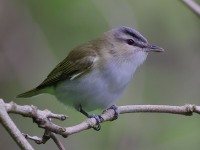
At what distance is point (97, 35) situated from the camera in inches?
241

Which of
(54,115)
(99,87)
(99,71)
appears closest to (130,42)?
(99,71)

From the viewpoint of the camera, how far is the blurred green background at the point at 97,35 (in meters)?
5.12

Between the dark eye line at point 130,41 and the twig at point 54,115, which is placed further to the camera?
the dark eye line at point 130,41

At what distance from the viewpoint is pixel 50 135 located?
2.62m

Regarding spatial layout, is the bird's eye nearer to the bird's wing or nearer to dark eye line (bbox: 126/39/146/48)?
dark eye line (bbox: 126/39/146/48)

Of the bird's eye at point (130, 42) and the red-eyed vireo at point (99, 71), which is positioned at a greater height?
the bird's eye at point (130, 42)

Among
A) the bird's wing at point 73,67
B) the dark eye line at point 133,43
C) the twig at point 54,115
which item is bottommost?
the twig at point 54,115

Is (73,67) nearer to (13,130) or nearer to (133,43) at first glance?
(133,43)

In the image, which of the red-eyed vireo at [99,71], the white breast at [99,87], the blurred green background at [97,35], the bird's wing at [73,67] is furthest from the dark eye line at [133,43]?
the blurred green background at [97,35]

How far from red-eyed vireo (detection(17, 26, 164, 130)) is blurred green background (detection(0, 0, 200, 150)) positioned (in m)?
0.54

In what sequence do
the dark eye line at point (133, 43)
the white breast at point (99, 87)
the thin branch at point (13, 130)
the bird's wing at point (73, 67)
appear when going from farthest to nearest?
1. the dark eye line at point (133, 43)
2. the bird's wing at point (73, 67)
3. the white breast at point (99, 87)
4. the thin branch at point (13, 130)

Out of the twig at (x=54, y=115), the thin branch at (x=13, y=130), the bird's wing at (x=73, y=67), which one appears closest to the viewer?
the thin branch at (x=13, y=130)

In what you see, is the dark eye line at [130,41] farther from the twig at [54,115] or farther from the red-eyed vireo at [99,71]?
the twig at [54,115]

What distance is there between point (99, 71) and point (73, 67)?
1.24ft
